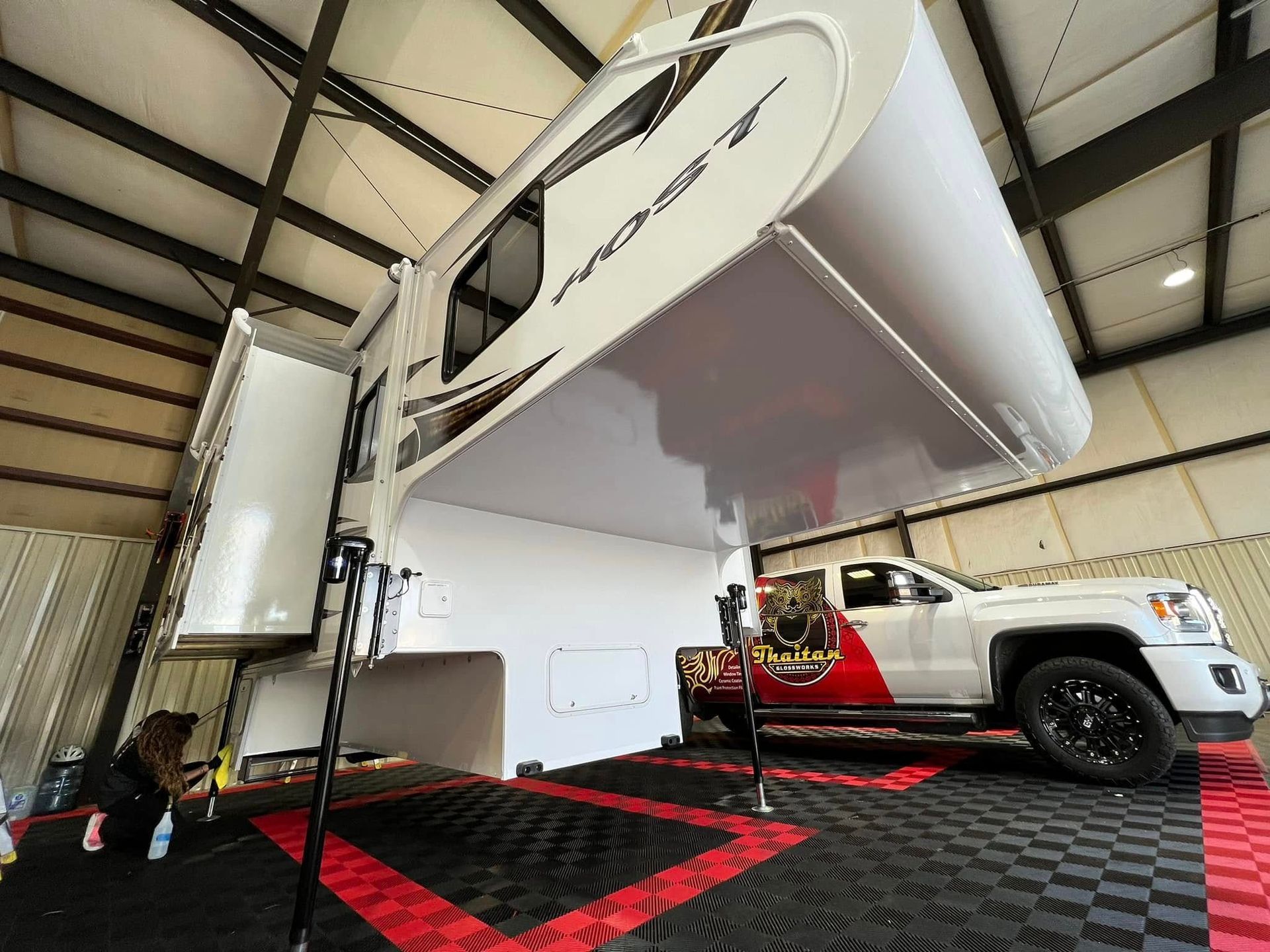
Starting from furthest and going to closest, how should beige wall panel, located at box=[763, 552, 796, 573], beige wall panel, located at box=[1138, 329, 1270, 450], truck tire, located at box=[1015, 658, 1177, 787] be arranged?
beige wall panel, located at box=[763, 552, 796, 573] < beige wall panel, located at box=[1138, 329, 1270, 450] < truck tire, located at box=[1015, 658, 1177, 787]

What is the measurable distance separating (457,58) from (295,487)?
11.7 ft

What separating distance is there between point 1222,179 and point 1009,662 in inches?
215

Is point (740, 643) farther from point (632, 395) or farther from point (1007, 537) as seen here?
point (1007, 537)

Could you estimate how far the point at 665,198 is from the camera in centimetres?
112

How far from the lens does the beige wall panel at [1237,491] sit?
A: 635cm

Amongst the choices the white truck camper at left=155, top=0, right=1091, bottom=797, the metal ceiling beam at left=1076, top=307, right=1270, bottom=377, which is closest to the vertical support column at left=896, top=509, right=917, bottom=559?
the metal ceiling beam at left=1076, top=307, right=1270, bottom=377

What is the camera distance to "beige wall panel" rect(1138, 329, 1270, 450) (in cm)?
665

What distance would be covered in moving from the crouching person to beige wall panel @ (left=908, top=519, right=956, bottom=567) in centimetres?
937

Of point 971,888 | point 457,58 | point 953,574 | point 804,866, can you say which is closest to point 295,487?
point 804,866

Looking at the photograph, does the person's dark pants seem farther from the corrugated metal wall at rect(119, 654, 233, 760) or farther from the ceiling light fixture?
the ceiling light fixture

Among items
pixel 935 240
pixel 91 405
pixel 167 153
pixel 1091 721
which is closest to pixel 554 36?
pixel 167 153

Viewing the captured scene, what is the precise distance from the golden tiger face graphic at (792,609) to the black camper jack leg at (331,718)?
359 centimetres

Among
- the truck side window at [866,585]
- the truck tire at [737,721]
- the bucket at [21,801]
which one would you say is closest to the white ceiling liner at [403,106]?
the truck side window at [866,585]

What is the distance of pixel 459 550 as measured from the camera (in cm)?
205
